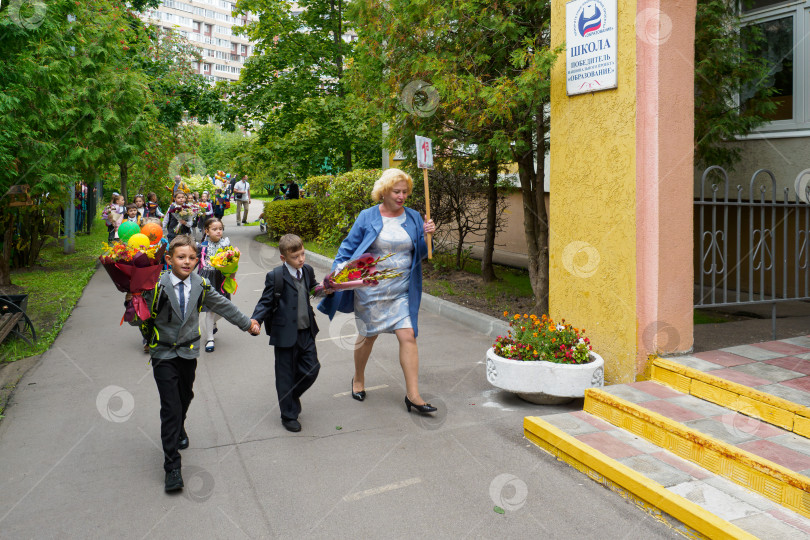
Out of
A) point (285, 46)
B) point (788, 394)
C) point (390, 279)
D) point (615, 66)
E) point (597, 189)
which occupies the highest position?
point (285, 46)

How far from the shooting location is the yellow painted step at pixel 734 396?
4.68 metres

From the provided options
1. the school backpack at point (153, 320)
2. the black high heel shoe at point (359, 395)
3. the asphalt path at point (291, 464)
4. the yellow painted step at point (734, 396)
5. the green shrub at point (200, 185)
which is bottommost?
the asphalt path at point (291, 464)

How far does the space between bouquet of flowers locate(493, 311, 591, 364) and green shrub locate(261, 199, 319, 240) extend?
13.5 m

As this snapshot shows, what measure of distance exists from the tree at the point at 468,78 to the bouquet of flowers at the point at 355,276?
9.70 feet

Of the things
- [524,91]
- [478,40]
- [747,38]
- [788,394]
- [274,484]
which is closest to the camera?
[274,484]

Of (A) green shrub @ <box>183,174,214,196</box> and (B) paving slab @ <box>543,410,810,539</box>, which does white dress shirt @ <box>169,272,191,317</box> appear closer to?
(B) paving slab @ <box>543,410,810,539</box>

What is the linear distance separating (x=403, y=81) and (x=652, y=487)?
21.3 ft

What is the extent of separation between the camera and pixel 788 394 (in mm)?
4945

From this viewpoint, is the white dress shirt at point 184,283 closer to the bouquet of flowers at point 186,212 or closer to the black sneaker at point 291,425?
the black sneaker at point 291,425

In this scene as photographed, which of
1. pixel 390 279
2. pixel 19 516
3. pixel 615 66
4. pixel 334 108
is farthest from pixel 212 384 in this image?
pixel 334 108

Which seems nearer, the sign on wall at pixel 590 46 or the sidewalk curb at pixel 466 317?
the sign on wall at pixel 590 46

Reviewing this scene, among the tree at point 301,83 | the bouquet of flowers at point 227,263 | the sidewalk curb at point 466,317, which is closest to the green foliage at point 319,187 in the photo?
the tree at point 301,83

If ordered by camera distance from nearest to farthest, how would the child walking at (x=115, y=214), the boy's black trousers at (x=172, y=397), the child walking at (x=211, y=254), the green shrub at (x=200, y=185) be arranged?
1. the boy's black trousers at (x=172, y=397)
2. the child walking at (x=211, y=254)
3. the child walking at (x=115, y=214)
4. the green shrub at (x=200, y=185)

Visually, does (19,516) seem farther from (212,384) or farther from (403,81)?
(403,81)
